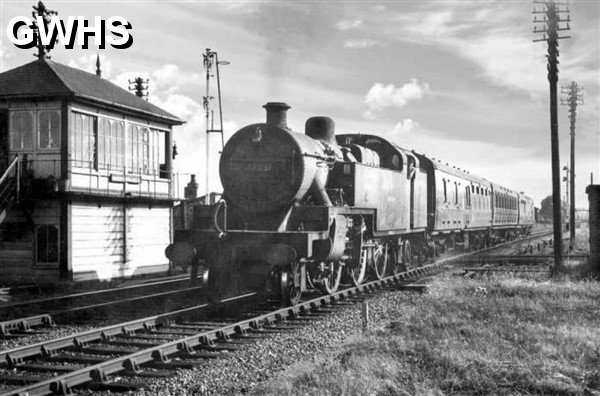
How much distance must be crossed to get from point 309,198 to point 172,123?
34.9 feet

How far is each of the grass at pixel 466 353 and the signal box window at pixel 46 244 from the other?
31.4 feet

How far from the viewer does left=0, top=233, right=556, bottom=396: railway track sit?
6.14 m

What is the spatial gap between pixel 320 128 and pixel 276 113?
1.59m

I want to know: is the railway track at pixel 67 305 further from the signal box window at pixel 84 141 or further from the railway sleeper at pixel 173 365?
the signal box window at pixel 84 141

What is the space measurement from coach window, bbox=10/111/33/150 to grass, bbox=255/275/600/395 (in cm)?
1110

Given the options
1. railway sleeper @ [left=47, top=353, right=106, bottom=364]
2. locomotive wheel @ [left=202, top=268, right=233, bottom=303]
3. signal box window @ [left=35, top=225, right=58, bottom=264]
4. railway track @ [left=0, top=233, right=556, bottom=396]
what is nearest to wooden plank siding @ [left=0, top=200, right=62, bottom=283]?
signal box window @ [left=35, top=225, right=58, bottom=264]

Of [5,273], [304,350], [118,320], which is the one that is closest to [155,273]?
[5,273]

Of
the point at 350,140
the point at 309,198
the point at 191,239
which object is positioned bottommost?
the point at 191,239

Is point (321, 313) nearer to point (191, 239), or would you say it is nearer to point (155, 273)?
point (191, 239)

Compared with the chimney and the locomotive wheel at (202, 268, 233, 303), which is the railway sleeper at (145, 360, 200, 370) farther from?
the chimney

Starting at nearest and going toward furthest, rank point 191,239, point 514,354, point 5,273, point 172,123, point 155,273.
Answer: point 514,354, point 191,239, point 5,273, point 155,273, point 172,123

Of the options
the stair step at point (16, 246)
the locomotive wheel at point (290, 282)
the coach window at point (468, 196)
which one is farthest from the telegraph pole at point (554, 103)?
the stair step at point (16, 246)

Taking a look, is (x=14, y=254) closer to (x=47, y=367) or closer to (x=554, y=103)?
(x=47, y=367)

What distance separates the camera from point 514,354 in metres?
6.84
